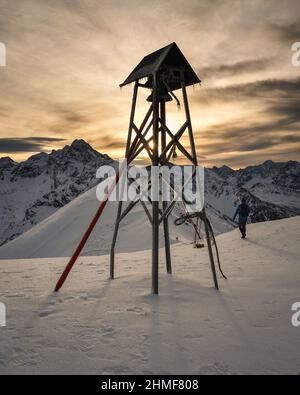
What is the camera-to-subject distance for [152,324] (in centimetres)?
565

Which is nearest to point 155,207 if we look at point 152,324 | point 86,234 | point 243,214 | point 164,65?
point 86,234

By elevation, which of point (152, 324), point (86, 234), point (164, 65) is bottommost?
point (152, 324)

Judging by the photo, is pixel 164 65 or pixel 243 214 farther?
pixel 243 214

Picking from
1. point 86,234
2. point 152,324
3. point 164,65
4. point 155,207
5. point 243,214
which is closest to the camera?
point 152,324

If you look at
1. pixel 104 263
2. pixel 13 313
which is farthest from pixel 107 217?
pixel 13 313

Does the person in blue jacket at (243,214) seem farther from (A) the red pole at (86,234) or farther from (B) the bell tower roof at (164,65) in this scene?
(A) the red pole at (86,234)

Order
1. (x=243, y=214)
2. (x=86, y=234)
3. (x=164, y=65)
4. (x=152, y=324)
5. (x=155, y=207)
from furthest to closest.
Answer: (x=243, y=214), (x=164, y=65), (x=86, y=234), (x=155, y=207), (x=152, y=324)

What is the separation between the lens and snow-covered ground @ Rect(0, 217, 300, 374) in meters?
4.33

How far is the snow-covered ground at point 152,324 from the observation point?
4328 millimetres

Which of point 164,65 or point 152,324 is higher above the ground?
point 164,65

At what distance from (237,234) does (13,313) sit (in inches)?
561

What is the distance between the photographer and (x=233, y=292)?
7.76 metres

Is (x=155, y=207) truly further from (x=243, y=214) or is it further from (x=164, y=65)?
(x=243, y=214)
